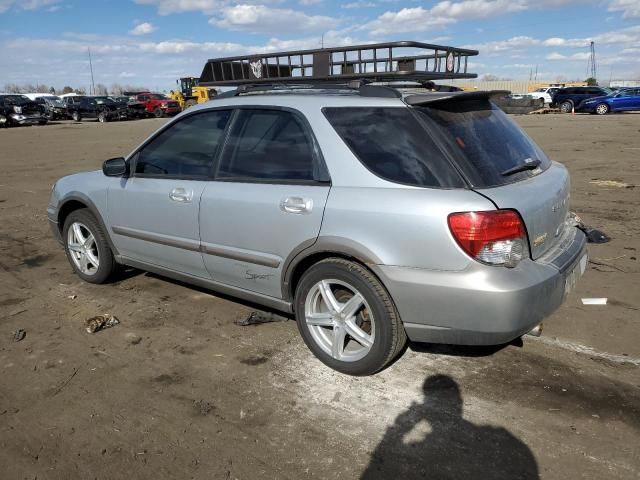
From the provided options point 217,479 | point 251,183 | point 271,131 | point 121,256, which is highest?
point 271,131

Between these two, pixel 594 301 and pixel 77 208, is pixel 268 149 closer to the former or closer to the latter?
pixel 77 208

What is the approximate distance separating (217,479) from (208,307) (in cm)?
205

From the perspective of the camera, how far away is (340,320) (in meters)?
3.21

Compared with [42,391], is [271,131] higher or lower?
higher

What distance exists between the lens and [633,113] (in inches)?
1293

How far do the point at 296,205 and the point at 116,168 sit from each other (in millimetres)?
1871

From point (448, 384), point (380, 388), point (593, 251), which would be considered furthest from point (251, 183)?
point (593, 251)

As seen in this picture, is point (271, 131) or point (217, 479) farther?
point (271, 131)

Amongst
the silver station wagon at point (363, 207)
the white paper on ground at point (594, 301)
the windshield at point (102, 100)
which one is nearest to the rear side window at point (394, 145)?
the silver station wagon at point (363, 207)

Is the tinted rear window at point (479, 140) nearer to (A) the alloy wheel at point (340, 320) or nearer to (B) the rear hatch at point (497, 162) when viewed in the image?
(B) the rear hatch at point (497, 162)

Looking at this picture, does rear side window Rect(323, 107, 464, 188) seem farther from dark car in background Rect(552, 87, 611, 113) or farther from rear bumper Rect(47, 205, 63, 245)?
dark car in background Rect(552, 87, 611, 113)

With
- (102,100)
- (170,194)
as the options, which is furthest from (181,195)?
(102,100)

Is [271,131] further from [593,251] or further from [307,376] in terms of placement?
[593,251]

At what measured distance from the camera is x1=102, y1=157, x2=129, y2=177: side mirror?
168 inches
